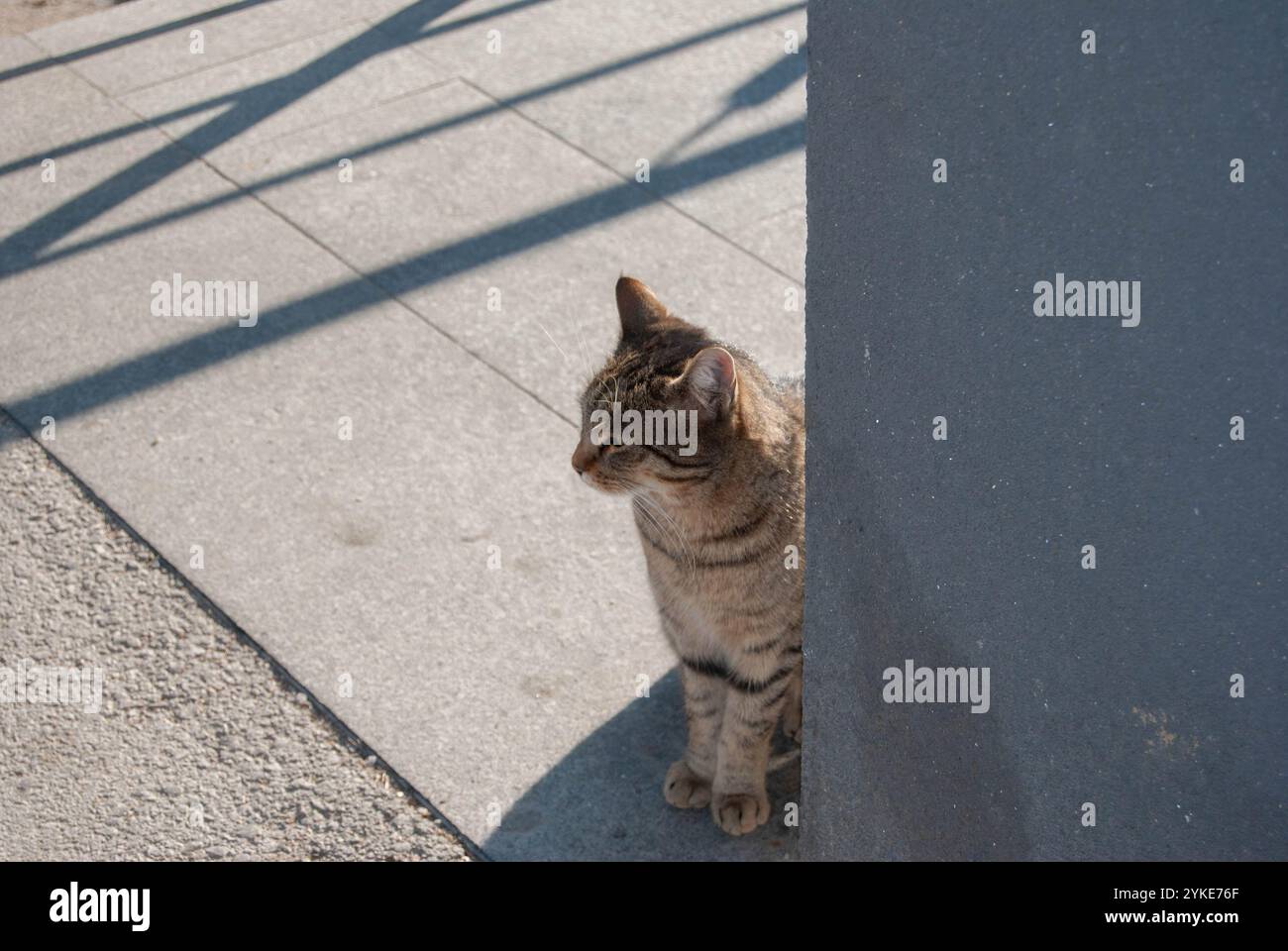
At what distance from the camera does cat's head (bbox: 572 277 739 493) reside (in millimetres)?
3832

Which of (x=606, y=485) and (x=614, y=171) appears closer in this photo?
(x=606, y=485)

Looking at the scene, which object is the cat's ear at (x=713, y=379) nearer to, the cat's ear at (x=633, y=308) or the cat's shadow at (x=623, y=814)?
the cat's ear at (x=633, y=308)

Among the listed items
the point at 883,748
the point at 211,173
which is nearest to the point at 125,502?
the point at 211,173

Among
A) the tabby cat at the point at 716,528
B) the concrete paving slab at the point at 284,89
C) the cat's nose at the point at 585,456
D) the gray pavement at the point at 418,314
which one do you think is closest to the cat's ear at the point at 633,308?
the tabby cat at the point at 716,528

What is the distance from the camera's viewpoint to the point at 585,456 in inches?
159

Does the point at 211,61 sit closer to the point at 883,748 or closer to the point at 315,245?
the point at 315,245

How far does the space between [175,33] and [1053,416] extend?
280 inches

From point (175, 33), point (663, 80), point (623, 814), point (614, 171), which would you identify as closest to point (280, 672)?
point (623, 814)

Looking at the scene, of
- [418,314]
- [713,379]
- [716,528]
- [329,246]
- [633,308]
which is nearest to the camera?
[713,379]

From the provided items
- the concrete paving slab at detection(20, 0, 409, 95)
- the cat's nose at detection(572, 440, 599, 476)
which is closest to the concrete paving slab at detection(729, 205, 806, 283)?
the cat's nose at detection(572, 440, 599, 476)

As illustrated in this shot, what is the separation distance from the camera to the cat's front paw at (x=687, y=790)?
4203mm

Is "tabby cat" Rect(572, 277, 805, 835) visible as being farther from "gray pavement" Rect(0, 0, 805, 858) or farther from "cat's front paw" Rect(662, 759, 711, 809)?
"gray pavement" Rect(0, 0, 805, 858)

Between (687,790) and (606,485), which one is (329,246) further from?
(687,790)

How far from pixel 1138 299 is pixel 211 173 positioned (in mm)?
5642
